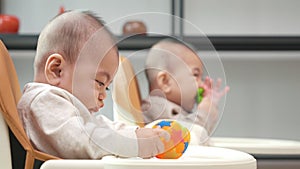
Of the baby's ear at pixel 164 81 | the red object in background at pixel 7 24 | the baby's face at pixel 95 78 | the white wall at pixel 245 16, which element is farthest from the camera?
the white wall at pixel 245 16

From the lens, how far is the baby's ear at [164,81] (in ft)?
3.06

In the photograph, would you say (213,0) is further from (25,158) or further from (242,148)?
(25,158)

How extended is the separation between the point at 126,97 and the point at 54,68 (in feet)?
0.41

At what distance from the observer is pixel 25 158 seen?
99 cm

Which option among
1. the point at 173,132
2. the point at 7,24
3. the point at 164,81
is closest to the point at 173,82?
the point at 164,81

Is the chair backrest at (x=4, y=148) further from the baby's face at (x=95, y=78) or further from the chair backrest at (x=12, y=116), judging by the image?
the baby's face at (x=95, y=78)

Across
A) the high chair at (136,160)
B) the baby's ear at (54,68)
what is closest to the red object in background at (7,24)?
the high chair at (136,160)

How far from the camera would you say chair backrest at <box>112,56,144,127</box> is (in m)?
0.92

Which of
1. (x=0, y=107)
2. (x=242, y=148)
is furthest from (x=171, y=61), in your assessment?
(x=242, y=148)

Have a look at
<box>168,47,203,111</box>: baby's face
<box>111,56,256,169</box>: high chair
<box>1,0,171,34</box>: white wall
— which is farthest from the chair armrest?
<box>1,0,171,34</box>: white wall

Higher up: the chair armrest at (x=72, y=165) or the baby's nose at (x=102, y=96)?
the baby's nose at (x=102, y=96)

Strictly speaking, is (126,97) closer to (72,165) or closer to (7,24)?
(72,165)

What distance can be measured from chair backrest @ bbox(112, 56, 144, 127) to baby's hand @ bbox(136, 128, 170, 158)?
0.17 ft

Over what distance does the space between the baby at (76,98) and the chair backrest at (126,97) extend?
3 cm
